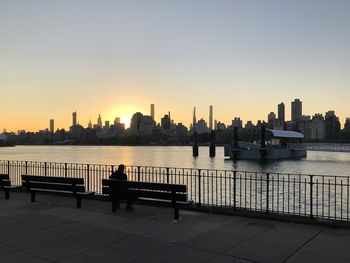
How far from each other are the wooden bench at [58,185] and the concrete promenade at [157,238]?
3.43 feet

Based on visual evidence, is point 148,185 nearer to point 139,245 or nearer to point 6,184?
point 139,245

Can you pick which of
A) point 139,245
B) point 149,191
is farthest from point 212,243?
point 149,191

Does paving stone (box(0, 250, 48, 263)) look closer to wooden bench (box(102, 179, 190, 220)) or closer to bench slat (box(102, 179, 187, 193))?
wooden bench (box(102, 179, 190, 220))

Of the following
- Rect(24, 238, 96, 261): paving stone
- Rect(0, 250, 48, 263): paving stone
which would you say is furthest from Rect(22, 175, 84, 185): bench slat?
Rect(0, 250, 48, 263): paving stone

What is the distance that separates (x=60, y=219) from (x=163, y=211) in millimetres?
2982

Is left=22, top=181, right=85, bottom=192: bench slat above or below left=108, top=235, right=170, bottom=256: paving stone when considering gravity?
above

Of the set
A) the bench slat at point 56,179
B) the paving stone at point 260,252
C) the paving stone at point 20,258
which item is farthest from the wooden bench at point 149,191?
the paving stone at point 20,258

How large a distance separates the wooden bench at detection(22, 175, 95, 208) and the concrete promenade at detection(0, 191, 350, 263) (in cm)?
105

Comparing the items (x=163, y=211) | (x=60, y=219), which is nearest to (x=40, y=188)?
(x=60, y=219)

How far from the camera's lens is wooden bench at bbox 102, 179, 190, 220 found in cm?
1105

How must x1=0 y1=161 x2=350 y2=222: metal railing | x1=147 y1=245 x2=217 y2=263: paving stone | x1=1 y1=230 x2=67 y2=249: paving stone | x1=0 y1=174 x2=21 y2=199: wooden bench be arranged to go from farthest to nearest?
x1=0 y1=174 x2=21 y2=199: wooden bench → x1=0 y1=161 x2=350 y2=222: metal railing → x1=1 y1=230 x2=67 y2=249: paving stone → x1=147 y1=245 x2=217 y2=263: paving stone

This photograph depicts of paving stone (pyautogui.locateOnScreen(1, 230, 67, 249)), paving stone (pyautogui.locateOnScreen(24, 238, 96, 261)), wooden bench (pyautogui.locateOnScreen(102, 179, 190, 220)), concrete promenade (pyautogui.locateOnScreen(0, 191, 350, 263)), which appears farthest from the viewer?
wooden bench (pyautogui.locateOnScreen(102, 179, 190, 220))

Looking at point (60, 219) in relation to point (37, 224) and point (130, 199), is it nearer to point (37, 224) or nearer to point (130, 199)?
point (37, 224)

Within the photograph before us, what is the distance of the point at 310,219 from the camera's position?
1061cm
